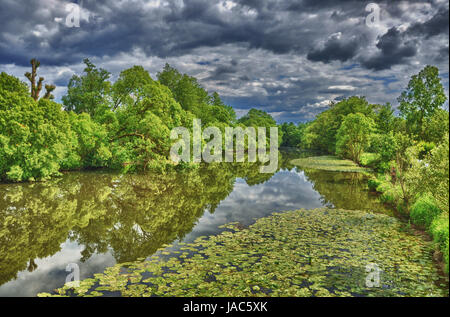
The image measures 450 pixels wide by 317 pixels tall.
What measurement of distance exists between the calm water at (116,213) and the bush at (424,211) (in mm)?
2534

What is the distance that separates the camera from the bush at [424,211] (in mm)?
12812

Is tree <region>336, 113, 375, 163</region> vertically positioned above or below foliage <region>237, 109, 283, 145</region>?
Result: below

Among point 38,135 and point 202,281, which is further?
point 38,135

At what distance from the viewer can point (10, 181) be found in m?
24.1

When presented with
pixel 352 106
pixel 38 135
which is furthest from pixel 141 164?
pixel 352 106

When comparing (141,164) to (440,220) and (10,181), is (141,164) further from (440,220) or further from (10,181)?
(440,220)

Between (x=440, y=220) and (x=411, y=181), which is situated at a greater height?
(x=411, y=181)

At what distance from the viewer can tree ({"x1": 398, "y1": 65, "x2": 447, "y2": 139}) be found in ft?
109

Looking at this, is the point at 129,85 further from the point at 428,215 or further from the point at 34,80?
the point at 428,215

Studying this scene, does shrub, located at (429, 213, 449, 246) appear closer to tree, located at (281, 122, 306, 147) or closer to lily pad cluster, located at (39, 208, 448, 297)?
lily pad cluster, located at (39, 208, 448, 297)

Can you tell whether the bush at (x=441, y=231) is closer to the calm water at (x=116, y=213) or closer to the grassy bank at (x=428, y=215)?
the grassy bank at (x=428, y=215)

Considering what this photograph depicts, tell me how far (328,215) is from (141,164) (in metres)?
24.5

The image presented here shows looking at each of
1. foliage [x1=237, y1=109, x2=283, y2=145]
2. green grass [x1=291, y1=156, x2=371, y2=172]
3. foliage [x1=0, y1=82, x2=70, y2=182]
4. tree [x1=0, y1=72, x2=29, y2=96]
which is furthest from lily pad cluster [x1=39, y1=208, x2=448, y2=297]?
foliage [x1=237, y1=109, x2=283, y2=145]

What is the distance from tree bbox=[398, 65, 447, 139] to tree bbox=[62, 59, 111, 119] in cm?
3839
